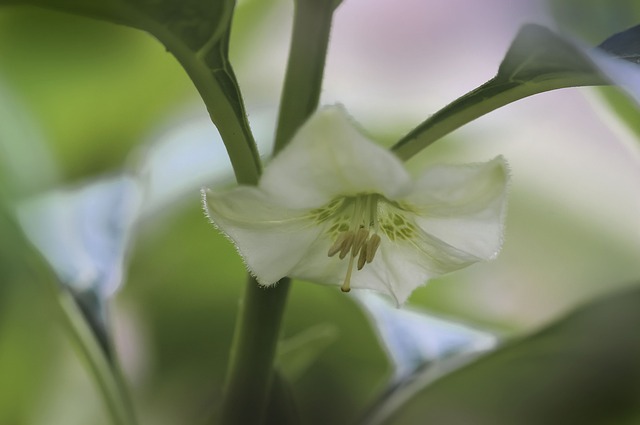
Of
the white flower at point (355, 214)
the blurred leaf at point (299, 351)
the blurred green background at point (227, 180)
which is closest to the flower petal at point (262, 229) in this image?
the white flower at point (355, 214)

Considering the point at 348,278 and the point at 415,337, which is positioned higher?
the point at 348,278

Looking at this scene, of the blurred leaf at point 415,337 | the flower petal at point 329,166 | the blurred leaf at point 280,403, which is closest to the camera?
the flower petal at point 329,166

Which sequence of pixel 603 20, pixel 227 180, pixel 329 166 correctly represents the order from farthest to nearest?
pixel 227 180 < pixel 603 20 < pixel 329 166

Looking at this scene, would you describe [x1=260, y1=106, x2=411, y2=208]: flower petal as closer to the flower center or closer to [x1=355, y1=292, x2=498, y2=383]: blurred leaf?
the flower center

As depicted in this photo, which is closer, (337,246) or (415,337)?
(337,246)

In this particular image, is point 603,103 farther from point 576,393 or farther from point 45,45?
point 45,45

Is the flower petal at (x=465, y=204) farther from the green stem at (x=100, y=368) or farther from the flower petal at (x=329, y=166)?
the green stem at (x=100, y=368)

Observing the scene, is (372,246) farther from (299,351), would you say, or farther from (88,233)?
(88,233)

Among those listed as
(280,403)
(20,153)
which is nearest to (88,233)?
(20,153)
